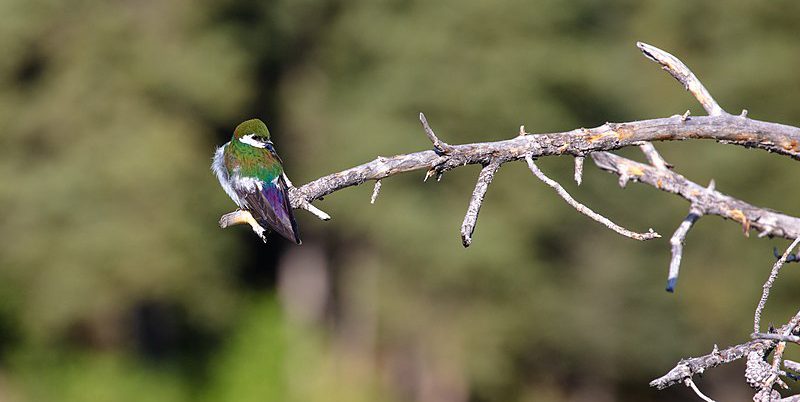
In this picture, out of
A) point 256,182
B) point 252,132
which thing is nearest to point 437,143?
point 256,182

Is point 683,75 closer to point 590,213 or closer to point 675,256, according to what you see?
point 590,213

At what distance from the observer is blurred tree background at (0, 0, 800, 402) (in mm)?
22281

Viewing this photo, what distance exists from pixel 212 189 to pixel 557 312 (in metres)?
7.99

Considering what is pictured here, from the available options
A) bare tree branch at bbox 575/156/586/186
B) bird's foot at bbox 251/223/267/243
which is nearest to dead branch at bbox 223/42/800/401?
bare tree branch at bbox 575/156/586/186

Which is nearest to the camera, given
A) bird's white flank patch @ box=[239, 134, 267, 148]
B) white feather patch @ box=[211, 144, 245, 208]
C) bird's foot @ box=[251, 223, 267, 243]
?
bird's foot @ box=[251, 223, 267, 243]

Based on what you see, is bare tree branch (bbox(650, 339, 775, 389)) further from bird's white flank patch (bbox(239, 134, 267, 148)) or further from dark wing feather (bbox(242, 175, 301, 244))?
bird's white flank patch (bbox(239, 134, 267, 148))

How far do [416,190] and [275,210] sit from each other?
57.3ft

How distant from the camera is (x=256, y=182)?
630cm

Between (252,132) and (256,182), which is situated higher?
(252,132)

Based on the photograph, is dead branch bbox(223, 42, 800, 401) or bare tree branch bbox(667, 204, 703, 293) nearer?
bare tree branch bbox(667, 204, 703, 293)

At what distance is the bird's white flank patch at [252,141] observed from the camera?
23.2 ft

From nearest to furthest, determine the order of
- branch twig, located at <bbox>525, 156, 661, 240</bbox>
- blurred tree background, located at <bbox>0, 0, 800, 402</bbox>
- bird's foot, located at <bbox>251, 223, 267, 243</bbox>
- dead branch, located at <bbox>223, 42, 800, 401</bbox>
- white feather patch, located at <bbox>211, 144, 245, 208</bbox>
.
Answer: branch twig, located at <bbox>525, 156, 661, 240</bbox>, dead branch, located at <bbox>223, 42, 800, 401</bbox>, bird's foot, located at <bbox>251, 223, 267, 243</bbox>, white feather patch, located at <bbox>211, 144, 245, 208</bbox>, blurred tree background, located at <bbox>0, 0, 800, 402</bbox>

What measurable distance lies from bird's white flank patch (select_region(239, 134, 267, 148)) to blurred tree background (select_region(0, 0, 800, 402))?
1443 centimetres

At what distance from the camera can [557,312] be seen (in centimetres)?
2278
